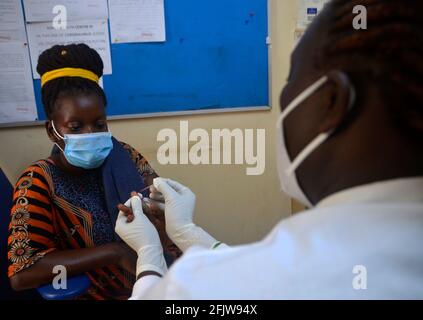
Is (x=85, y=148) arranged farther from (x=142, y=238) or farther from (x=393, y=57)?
(x=393, y=57)

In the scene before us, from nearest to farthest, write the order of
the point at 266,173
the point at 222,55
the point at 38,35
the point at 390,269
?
the point at 390,269
the point at 38,35
the point at 222,55
the point at 266,173

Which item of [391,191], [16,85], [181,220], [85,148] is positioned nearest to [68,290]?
[181,220]

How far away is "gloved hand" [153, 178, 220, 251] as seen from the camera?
997 mm

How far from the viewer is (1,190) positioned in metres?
1.38

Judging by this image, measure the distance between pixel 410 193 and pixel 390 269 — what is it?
100mm

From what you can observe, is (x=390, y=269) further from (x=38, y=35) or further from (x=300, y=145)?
(x=38, y=35)

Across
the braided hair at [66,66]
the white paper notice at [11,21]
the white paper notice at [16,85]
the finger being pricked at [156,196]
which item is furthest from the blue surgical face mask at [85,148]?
the white paper notice at [11,21]

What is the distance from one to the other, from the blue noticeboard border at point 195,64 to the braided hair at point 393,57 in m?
1.51

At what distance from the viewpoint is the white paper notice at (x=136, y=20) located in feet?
5.74

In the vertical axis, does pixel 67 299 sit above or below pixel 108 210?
below

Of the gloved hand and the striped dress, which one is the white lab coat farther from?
the striped dress

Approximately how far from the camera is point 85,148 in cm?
131

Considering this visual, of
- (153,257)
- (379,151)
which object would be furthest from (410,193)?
(153,257)

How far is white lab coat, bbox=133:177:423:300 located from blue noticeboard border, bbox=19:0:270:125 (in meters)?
1.55
